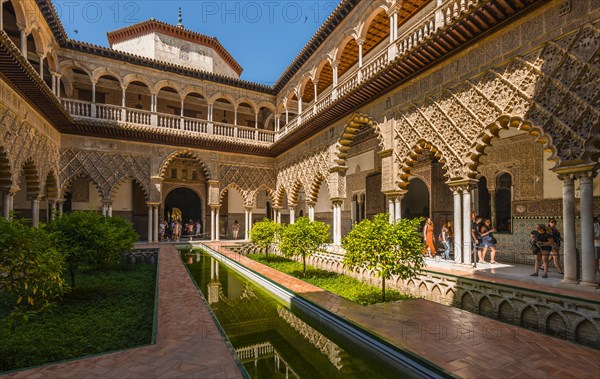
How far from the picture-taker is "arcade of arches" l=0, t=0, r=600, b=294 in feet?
16.8

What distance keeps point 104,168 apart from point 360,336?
13095 millimetres

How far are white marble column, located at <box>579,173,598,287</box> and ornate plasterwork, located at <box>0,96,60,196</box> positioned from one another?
11.7 m

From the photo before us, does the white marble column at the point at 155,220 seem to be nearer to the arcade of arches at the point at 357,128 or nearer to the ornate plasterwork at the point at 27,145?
the arcade of arches at the point at 357,128

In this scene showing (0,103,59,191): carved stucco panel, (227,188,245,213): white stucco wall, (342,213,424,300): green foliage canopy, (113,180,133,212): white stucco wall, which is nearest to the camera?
(342,213,424,300): green foliage canopy

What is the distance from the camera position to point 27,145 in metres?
9.32

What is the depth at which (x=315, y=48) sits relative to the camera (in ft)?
40.7

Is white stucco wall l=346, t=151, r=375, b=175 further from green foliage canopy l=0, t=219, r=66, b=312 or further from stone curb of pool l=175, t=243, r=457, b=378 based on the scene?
green foliage canopy l=0, t=219, r=66, b=312

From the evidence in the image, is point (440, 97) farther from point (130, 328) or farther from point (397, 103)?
point (130, 328)

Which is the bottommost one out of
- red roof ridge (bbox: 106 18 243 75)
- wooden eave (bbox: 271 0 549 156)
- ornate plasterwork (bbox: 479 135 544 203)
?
ornate plasterwork (bbox: 479 135 544 203)

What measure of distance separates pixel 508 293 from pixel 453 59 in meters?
4.73

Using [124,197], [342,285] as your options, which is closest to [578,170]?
[342,285]

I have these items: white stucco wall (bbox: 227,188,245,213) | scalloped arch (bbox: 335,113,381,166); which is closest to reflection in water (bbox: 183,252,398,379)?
scalloped arch (bbox: 335,113,381,166)

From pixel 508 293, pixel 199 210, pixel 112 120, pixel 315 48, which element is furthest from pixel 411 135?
pixel 199 210

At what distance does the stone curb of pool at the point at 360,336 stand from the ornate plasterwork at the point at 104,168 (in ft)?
30.8
